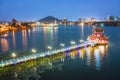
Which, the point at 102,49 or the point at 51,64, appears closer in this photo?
the point at 51,64

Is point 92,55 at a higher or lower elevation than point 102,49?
lower

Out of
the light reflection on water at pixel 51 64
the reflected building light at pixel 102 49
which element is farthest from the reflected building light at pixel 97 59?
the reflected building light at pixel 102 49

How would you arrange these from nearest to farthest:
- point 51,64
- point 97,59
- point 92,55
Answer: point 51,64 < point 97,59 < point 92,55

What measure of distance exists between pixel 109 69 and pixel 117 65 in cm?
290

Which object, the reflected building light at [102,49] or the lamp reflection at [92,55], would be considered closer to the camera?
the lamp reflection at [92,55]

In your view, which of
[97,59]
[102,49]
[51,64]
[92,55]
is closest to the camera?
[51,64]

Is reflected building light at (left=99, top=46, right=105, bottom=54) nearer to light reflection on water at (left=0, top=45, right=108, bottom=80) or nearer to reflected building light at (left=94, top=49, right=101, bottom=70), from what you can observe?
light reflection on water at (left=0, top=45, right=108, bottom=80)

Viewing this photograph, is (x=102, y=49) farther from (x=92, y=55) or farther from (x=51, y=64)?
(x=51, y=64)

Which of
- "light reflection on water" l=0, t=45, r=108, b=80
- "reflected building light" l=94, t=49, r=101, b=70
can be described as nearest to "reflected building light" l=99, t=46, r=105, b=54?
"light reflection on water" l=0, t=45, r=108, b=80

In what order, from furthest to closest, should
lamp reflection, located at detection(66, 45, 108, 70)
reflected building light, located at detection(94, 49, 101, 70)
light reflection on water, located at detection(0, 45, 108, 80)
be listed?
lamp reflection, located at detection(66, 45, 108, 70) < reflected building light, located at detection(94, 49, 101, 70) < light reflection on water, located at detection(0, 45, 108, 80)

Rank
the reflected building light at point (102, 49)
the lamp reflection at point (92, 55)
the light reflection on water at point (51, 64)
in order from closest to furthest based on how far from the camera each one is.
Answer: the light reflection on water at point (51, 64), the lamp reflection at point (92, 55), the reflected building light at point (102, 49)

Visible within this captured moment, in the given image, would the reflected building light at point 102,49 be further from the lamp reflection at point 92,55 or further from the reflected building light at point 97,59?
the reflected building light at point 97,59

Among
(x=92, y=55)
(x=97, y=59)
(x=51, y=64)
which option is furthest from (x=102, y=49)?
(x=51, y=64)

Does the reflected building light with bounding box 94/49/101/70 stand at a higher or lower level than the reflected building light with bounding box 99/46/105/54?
lower
